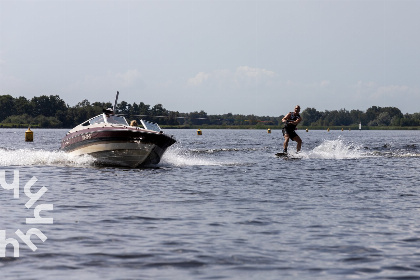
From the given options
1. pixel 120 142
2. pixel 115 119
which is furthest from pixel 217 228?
pixel 115 119

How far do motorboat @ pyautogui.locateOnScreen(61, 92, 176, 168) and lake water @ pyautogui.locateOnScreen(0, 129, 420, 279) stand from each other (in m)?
3.66

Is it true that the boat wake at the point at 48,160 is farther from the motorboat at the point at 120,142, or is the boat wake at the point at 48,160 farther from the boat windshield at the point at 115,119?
the boat windshield at the point at 115,119

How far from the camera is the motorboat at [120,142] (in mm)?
23516

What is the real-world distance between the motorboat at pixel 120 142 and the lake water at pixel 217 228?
3.66 meters

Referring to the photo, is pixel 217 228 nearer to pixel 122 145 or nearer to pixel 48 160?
pixel 122 145

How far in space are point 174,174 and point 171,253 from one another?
42.5ft

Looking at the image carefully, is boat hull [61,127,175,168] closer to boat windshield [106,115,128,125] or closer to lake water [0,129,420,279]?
boat windshield [106,115,128,125]

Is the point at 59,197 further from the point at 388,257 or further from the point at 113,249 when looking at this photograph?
the point at 388,257

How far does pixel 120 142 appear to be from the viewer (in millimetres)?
23562

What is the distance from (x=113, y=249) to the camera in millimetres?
8820

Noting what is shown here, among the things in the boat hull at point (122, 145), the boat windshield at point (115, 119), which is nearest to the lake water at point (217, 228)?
the boat hull at point (122, 145)

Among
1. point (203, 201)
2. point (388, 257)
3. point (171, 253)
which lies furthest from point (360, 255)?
point (203, 201)

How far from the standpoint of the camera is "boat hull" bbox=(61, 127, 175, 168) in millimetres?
23484

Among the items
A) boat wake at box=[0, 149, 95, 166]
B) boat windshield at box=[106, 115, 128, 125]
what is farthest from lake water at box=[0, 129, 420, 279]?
boat windshield at box=[106, 115, 128, 125]
